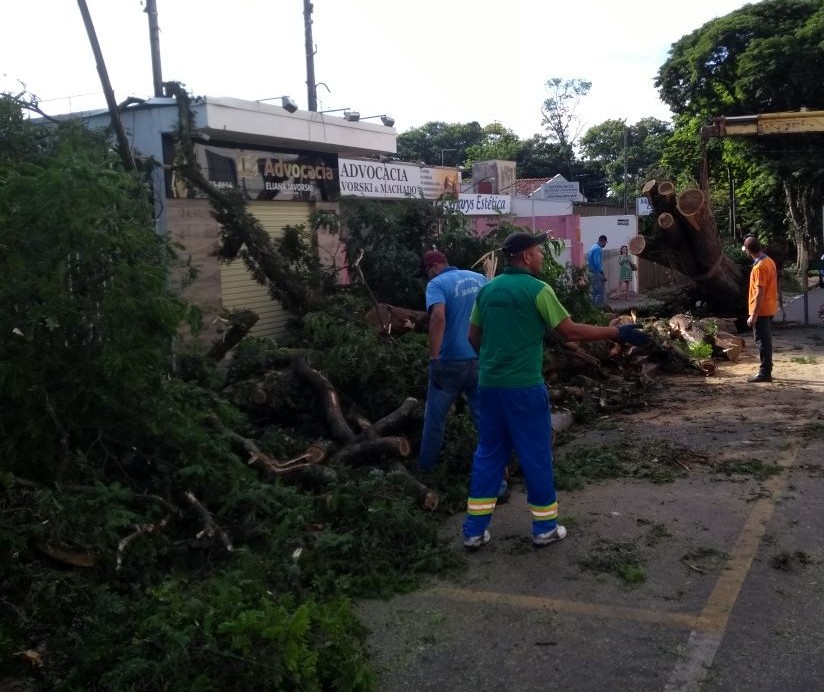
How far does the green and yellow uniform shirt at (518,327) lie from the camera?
5168 mm

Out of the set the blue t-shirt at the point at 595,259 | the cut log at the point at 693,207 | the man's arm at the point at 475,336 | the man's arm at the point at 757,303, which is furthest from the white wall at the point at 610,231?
the man's arm at the point at 475,336

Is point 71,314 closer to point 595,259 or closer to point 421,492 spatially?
point 421,492

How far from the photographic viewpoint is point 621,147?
63188 millimetres

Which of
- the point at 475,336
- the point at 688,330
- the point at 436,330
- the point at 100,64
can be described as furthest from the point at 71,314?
the point at 688,330

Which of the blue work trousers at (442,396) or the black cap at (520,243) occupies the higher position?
the black cap at (520,243)

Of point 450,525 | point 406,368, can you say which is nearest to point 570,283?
point 406,368

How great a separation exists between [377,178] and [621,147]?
5090 cm

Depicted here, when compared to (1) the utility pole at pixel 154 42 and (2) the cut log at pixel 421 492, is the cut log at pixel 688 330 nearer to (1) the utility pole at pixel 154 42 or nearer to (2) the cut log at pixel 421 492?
(2) the cut log at pixel 421 492

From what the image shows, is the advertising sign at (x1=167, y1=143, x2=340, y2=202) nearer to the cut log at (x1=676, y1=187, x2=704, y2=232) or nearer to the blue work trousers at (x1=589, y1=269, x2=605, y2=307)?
the cut log at (x1=676, y1=187, x2=704, y2=232)

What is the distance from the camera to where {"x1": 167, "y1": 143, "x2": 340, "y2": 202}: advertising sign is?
39.2 ft

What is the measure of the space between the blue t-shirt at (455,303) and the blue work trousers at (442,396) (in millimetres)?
74

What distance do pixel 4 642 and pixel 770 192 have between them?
33677mm

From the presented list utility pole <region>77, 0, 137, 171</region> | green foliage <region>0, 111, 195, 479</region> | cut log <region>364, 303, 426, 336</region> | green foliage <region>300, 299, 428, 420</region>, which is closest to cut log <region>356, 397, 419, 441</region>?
green foliage <region>300, 299, 428, 420</region>

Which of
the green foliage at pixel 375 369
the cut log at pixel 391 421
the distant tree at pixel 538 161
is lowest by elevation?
the cut log at pixel 391 421
